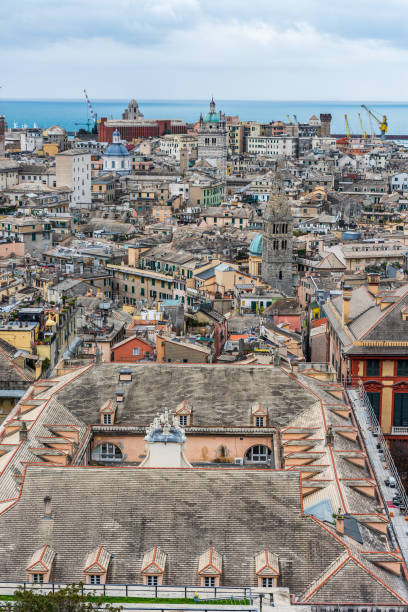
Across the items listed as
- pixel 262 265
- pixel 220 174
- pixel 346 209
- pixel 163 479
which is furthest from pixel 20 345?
pixel 220 174

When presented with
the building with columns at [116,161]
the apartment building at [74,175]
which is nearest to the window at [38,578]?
the apartment building at [74,175]

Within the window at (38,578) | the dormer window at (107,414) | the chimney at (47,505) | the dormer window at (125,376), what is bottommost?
the window at (38,578)

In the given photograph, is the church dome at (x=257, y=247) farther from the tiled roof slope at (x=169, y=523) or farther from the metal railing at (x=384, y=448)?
the tiled roof slope at (x=169, y=523)

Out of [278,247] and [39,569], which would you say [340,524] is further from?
[278,247]

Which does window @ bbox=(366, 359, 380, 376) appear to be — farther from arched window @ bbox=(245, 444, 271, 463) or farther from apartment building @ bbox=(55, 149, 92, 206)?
apartment building @ bbox=(55, 149, 92, 206)

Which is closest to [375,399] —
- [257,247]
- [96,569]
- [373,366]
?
[373,366]

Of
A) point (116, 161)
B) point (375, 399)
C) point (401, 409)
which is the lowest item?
point (401, 409)

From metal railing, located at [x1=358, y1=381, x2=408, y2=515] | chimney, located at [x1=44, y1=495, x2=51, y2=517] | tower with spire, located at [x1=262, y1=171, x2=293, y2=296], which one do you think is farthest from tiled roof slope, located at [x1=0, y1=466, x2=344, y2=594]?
tower with spire, located at [x1=262, y1=171, x2=293, y2=296]
